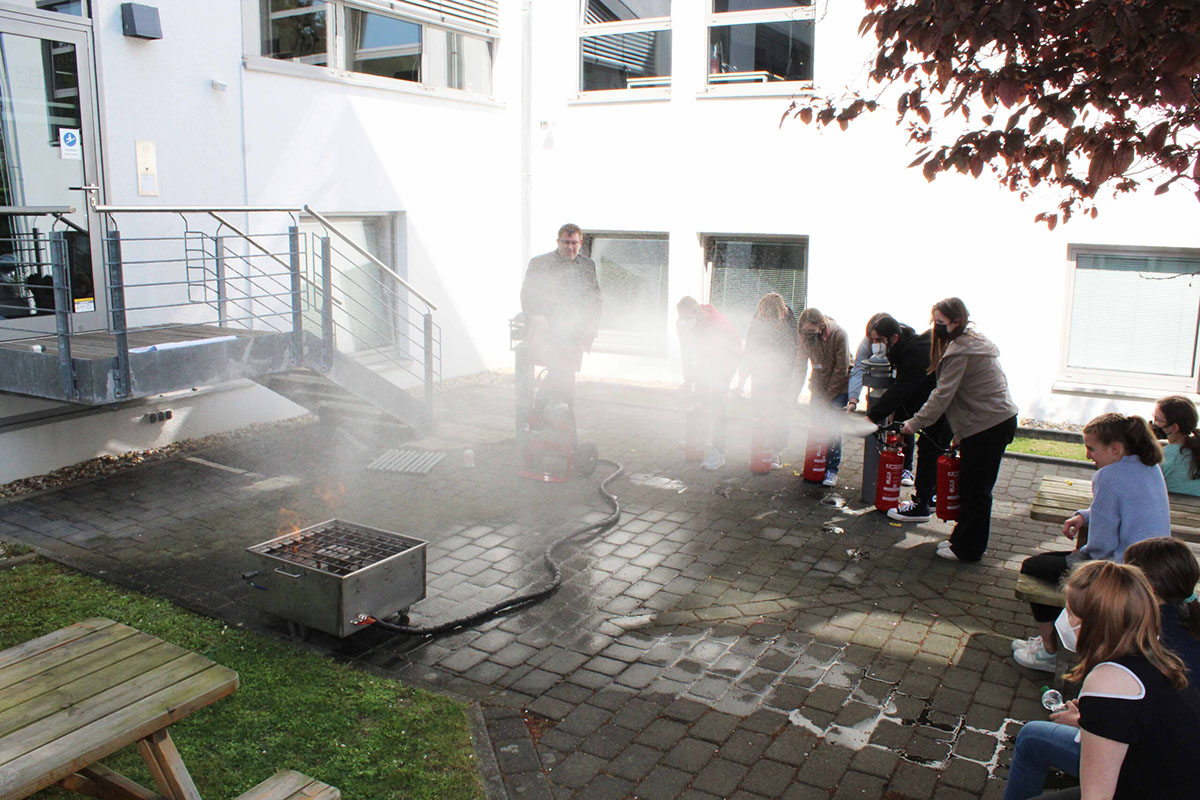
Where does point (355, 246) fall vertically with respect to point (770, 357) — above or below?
above

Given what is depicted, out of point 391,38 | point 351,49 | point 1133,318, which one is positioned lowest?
point 1133,318

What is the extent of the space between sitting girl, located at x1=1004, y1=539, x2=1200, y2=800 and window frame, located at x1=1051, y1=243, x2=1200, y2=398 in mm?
7818

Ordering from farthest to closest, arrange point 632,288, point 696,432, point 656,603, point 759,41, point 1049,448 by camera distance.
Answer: point 632,288 → point 759,41 → point 1049,448 → point 696,432 → point 656,603

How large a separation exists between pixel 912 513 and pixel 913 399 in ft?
3.24

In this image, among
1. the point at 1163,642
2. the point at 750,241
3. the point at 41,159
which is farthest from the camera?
the point at 750,241

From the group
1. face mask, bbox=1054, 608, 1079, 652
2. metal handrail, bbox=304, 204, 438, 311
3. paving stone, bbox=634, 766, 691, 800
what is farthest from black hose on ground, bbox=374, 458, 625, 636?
metal handrail, bbox=304, 204, 438, 311

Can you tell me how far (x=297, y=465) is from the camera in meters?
9.09

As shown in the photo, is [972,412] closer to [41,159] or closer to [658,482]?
[658,482]

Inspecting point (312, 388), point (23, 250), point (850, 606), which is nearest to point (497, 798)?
point (850, 606)

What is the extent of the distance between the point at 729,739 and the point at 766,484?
4508mm

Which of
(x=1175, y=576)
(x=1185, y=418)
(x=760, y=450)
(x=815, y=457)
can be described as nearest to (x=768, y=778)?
(x=1175, y=576)

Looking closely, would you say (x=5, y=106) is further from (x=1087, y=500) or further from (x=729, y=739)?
(x=1087, y=500)

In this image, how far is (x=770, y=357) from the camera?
8.84m

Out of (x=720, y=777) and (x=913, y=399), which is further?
(x=913, y=399)
